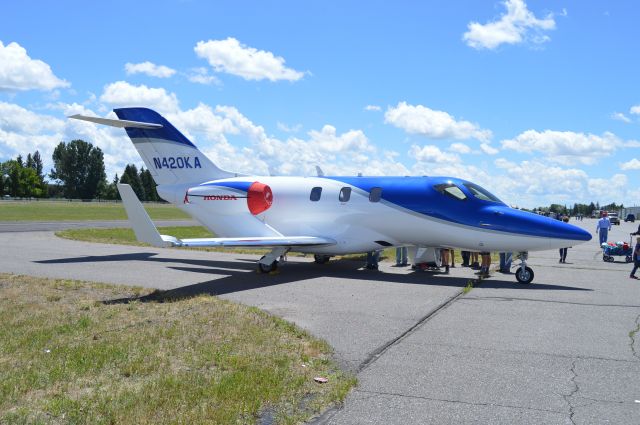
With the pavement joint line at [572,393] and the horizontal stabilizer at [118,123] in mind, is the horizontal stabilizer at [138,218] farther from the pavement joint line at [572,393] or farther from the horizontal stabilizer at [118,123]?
the pavement joint line at [572,393]

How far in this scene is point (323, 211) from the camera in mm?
16469

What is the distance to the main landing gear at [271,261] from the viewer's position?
617 inches

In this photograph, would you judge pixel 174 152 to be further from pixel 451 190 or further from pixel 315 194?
pixel 451 190

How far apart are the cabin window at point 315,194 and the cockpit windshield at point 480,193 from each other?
4.20 m

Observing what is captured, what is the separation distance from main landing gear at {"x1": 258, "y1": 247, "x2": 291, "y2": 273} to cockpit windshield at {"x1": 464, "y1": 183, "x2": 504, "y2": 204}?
5230 millimetres

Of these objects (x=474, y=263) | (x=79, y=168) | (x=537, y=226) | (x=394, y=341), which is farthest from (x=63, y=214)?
(x=79, y=168)

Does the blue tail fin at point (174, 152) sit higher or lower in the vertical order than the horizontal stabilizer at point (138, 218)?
higher

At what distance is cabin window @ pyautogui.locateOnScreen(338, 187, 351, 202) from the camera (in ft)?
52.8

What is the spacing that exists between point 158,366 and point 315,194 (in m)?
10.8

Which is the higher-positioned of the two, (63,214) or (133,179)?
(133,179)

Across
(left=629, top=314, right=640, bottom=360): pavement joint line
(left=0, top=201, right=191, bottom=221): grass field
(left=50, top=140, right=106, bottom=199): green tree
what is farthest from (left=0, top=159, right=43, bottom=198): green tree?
(left=629, top=314, right=640, bottom=360): pavement joint line

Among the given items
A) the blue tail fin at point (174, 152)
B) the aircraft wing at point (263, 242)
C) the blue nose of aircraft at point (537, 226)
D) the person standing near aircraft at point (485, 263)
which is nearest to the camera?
the blue nose of aircraft at point (537, 226)

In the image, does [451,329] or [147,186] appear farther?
[147,186]

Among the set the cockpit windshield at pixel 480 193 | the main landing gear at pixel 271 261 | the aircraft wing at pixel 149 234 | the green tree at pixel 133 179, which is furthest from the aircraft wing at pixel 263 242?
the green tree at pixel 133 179
